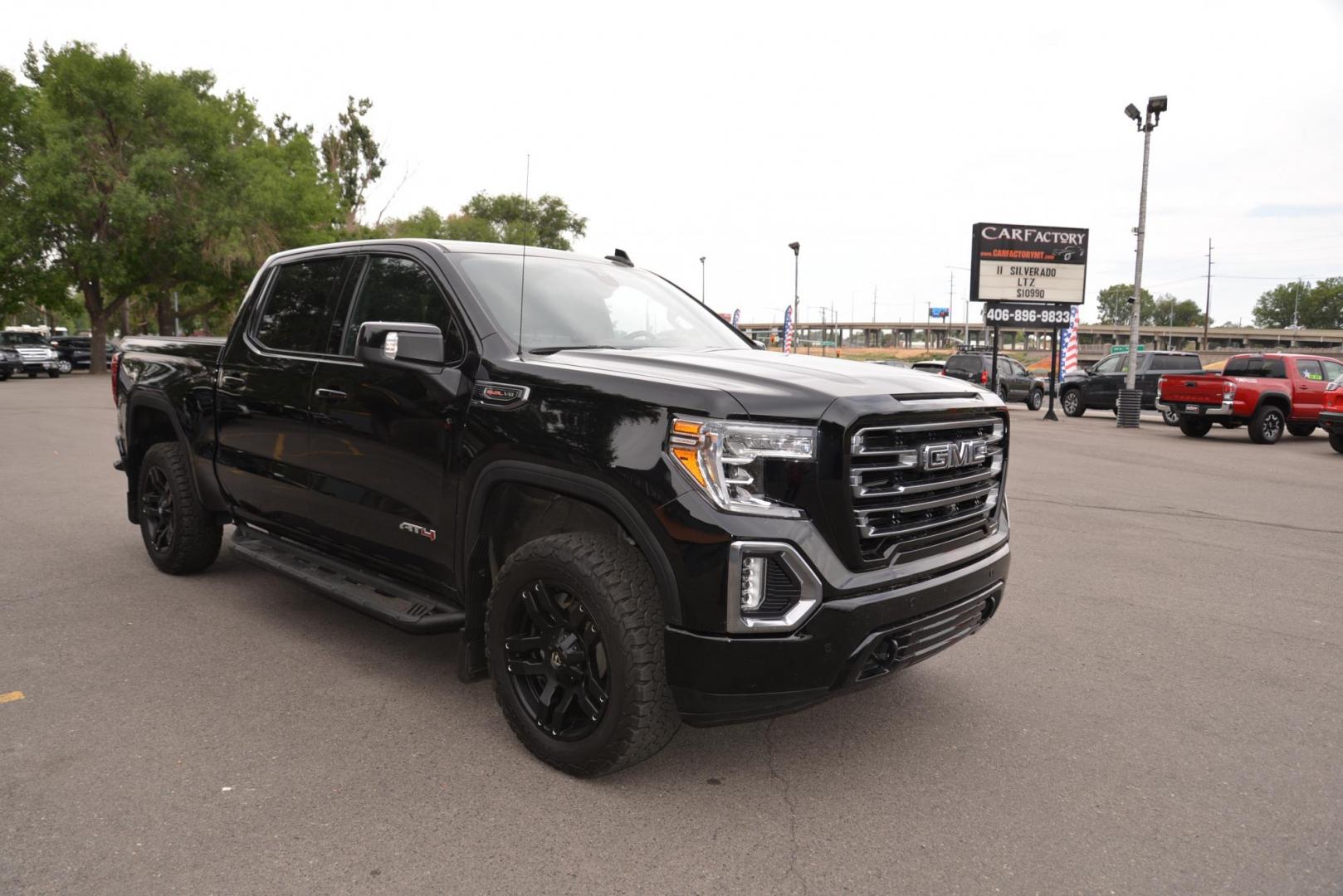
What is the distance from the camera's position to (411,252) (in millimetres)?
4234

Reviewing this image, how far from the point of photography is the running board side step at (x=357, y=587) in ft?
12.4

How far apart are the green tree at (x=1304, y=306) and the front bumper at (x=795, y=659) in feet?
488

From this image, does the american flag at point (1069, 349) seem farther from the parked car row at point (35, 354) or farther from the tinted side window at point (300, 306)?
the parked car row at point (35, 354)

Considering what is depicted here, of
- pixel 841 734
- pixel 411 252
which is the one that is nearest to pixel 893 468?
pixel 841 734

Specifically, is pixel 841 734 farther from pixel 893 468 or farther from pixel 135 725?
pixel 135 725

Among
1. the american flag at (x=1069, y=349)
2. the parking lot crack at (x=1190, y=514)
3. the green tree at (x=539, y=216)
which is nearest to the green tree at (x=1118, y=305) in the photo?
the green tree at (x=539, y=216)

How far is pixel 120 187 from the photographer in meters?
35.2

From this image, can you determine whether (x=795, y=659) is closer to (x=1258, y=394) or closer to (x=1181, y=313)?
(x=1258, y=394)

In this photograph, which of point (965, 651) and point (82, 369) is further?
point (82, 369)

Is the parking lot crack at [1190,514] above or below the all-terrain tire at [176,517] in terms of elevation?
below

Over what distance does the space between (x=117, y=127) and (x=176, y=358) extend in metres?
39.2

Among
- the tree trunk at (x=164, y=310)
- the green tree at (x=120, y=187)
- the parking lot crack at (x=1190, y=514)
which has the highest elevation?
the green tree at (x=120, y=187)

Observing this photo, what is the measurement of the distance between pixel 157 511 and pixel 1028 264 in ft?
79.4

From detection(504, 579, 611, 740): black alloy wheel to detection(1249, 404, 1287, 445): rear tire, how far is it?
60.4 ft
